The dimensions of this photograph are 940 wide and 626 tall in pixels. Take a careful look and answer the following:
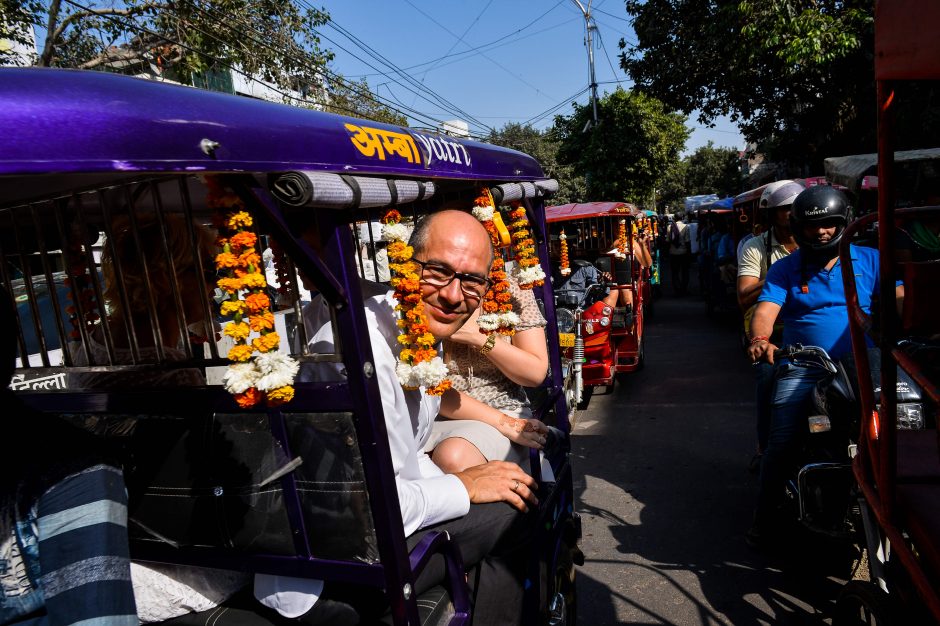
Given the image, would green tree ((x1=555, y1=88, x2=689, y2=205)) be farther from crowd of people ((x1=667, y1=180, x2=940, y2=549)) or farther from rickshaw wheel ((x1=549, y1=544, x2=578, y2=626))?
rickshaw wheel ((x1=549, y1=544, x2=578, y2=626))

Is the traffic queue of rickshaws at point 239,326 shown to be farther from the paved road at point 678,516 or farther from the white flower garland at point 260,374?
the paved road at point 678,516

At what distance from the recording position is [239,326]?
1.30 m

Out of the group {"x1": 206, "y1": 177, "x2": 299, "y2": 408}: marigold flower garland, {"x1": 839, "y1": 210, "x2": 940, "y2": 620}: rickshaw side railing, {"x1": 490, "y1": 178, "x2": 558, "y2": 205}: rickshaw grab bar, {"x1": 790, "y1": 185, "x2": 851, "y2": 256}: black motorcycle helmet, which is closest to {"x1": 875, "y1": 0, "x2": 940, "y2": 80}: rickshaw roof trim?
{"x1": 839, "y1": 210, "x2": 940, "y2": 620}: rickshaw side railing

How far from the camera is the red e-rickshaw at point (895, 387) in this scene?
1391 millimetres

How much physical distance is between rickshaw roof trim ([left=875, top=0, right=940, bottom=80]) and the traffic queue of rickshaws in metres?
1.17

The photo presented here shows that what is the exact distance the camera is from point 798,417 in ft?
10.1

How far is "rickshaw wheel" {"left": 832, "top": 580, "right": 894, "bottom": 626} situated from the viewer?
1.92m

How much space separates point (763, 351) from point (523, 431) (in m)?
1.50

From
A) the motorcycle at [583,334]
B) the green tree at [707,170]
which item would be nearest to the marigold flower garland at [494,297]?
the motorcycle at [583,334]

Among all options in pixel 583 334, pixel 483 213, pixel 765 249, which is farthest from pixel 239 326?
pixel 583 334

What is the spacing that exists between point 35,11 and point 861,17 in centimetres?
1244

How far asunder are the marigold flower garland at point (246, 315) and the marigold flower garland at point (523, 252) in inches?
68.6

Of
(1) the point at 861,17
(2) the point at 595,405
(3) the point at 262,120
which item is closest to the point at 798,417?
(3) the point at 262,120

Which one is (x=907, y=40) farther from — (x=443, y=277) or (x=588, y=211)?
(x=588, y=211)
